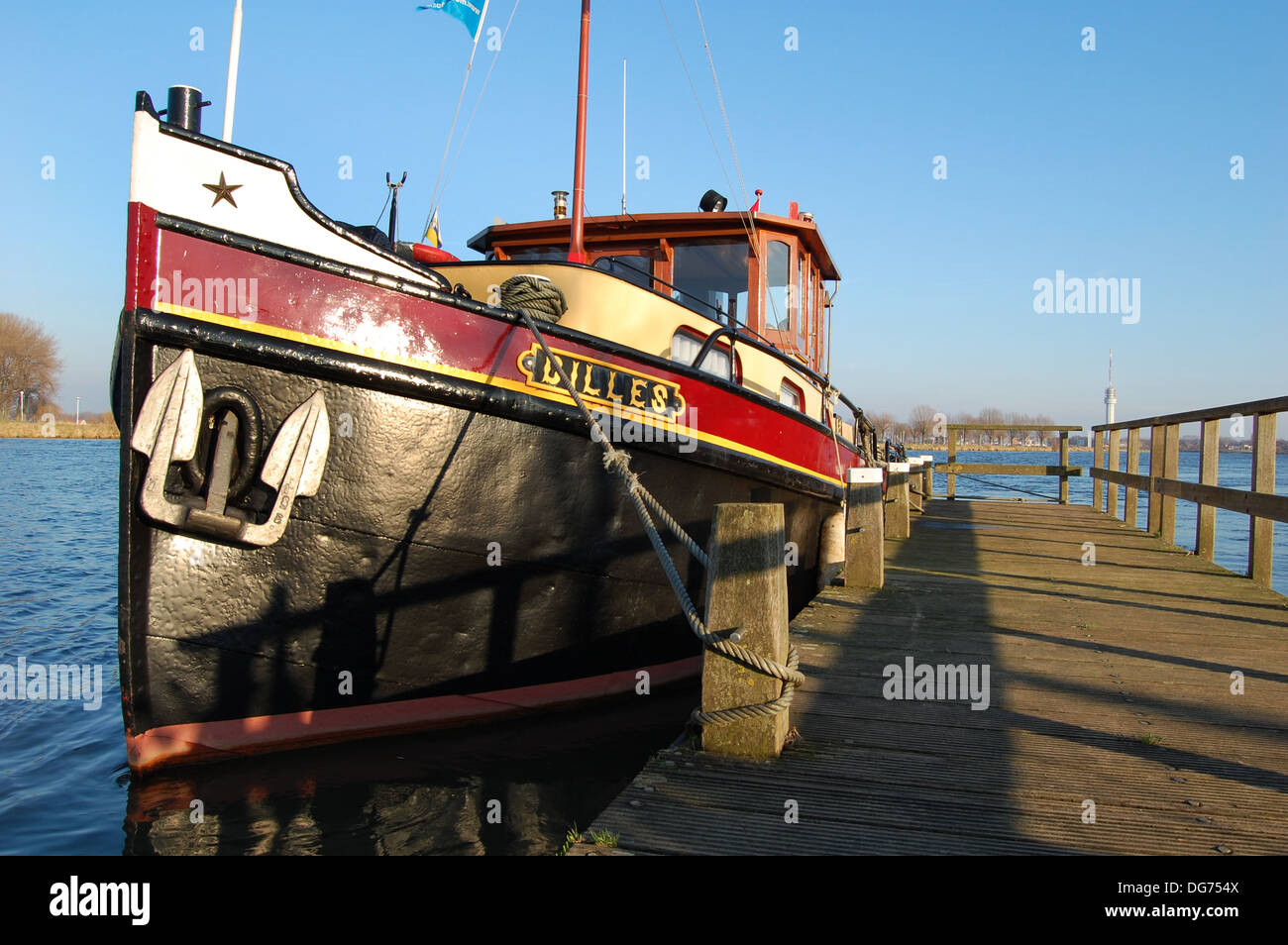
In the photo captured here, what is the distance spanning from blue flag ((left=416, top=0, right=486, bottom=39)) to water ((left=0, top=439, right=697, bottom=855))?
5003 mm

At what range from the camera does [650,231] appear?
22.5 feet

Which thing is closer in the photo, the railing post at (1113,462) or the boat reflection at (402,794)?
the boat reflection at (402,794)

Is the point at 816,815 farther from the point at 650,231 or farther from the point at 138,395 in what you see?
the point at 650,231

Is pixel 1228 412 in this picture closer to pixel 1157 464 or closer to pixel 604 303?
pixel 1157 464

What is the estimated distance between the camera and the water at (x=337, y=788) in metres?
3.46

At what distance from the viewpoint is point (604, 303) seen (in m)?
4.98

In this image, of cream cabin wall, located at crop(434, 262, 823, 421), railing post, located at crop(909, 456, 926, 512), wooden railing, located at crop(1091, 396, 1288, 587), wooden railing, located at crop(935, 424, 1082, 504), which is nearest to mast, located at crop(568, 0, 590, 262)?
cream cabin wall, located at crop(434, 262, 823, 421)

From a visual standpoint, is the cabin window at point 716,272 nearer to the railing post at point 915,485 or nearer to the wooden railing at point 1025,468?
the railing post at point 915,485

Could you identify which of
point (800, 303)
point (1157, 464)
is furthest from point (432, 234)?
point (1157, 464)

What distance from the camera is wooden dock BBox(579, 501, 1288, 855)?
2.42m

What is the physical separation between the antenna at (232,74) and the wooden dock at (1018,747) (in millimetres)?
3333

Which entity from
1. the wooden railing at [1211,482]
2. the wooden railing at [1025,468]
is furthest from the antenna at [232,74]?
the wooden railing at [1025,468]

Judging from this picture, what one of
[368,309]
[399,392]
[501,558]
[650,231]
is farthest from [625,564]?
[650,231]

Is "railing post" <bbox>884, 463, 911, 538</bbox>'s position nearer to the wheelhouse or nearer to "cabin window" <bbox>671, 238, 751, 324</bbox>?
the wheelhouse
